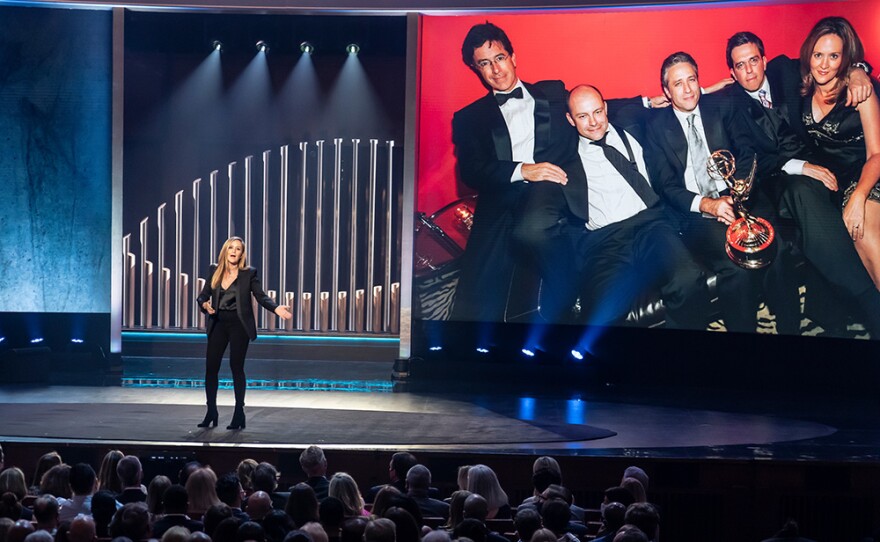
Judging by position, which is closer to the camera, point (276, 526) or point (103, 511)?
point (276, 526)

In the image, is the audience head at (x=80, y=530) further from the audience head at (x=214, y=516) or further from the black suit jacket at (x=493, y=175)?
the black suit jacket at (x=493, y=175)

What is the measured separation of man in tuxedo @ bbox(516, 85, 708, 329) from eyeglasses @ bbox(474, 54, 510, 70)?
653 millimetres

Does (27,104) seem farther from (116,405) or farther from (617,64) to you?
(617,64)

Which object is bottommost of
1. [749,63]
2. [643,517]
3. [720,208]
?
[643,517]

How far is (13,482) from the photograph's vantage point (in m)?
4.30

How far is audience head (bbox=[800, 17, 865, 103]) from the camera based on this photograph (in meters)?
8.60

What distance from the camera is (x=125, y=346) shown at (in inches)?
413

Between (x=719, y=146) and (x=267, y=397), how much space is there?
4.12 meters

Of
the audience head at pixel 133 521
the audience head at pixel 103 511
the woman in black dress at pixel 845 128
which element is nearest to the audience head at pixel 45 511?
the audience head at pixel 103 511

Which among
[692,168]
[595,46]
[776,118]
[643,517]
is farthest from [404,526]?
[595,46]

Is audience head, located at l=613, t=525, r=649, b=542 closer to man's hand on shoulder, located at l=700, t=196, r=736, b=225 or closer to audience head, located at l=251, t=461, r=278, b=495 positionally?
audience head, located at l=251, t=461, r=278, b=495

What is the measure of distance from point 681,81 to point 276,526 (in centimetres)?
654

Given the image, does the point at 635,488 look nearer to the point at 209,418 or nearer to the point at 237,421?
the point at 237,421

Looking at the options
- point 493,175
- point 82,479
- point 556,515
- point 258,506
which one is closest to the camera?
point 556,515
